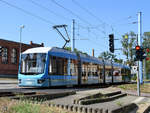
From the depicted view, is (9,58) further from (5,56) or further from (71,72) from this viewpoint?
(71,72)

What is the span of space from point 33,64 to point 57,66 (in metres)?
1.87

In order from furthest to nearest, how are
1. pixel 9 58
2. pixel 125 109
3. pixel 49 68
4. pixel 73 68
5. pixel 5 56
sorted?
pixel 9 58
pixel 5 56
pixel 73 68
pixel 49 68
pixel 125 109

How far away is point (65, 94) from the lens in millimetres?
11906

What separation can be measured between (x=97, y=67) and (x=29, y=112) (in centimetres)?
2202

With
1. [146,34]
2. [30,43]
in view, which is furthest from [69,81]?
[146,34]

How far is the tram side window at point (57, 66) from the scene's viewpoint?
17030mm

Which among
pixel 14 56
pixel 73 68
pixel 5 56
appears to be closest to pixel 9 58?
pixel 5 56

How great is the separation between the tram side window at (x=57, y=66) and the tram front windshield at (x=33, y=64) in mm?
674

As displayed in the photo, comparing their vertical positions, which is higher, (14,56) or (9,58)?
(14,56)

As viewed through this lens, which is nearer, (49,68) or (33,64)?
(49,68)

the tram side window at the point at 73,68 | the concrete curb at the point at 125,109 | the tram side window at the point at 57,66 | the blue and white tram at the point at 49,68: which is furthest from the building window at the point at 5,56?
the concrete curb at the point at 125,109

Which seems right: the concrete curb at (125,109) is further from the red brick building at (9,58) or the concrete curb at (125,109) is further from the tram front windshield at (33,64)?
the red brick building at (9,58)

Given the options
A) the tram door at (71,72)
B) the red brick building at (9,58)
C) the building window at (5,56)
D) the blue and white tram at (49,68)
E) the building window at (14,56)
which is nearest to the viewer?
the blue and white tram at (49,68)

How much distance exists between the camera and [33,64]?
55.5ft
